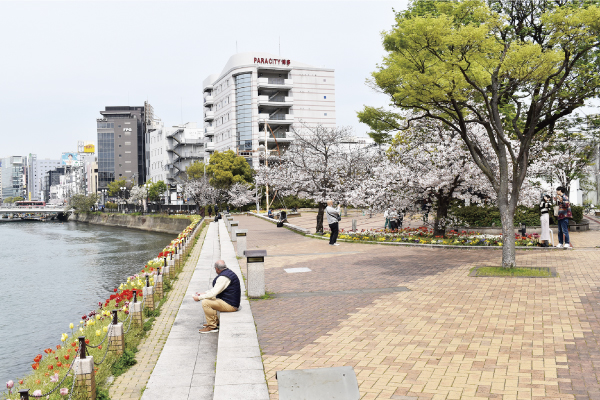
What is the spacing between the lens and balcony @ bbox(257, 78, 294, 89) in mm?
75000

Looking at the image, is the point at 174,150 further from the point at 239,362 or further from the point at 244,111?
the point at 239,362

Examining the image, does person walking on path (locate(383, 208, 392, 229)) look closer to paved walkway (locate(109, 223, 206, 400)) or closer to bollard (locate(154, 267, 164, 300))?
paved walkway (locate(109, 223, 206, 400))

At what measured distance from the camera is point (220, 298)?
27.2ft

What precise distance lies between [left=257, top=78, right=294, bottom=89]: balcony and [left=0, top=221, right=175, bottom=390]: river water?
126 feet

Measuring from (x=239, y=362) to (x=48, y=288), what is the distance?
67.9 ft

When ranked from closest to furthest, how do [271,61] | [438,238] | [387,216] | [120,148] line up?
[438,238], [387,216], [271,61], [120,148]

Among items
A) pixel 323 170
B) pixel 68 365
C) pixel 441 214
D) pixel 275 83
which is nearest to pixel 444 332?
pixel 68 365

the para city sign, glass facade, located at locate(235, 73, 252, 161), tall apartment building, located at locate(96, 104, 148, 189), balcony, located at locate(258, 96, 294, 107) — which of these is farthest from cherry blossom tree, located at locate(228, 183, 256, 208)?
tall apartment building, located at locate(96, 104, 148, 189)

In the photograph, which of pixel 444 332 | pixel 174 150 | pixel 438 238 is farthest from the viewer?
pixel 174 150

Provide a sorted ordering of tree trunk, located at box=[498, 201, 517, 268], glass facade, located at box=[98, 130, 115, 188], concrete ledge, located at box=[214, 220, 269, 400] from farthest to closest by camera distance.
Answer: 1. glass facade, located at box=[98, 130, 115, 188]
2. tree trunk, located at box=[498, 201, 517, 268]
3. concrete ledge, located at box=[214, 220, 269, 400]

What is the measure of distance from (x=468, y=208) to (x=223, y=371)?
837 inches

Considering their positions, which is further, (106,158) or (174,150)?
(106,158)

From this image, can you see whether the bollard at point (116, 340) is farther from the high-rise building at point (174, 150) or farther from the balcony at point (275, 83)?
the high-rise building at point (174, 150)

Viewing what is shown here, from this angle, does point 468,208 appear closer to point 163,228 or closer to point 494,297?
point 494,297
